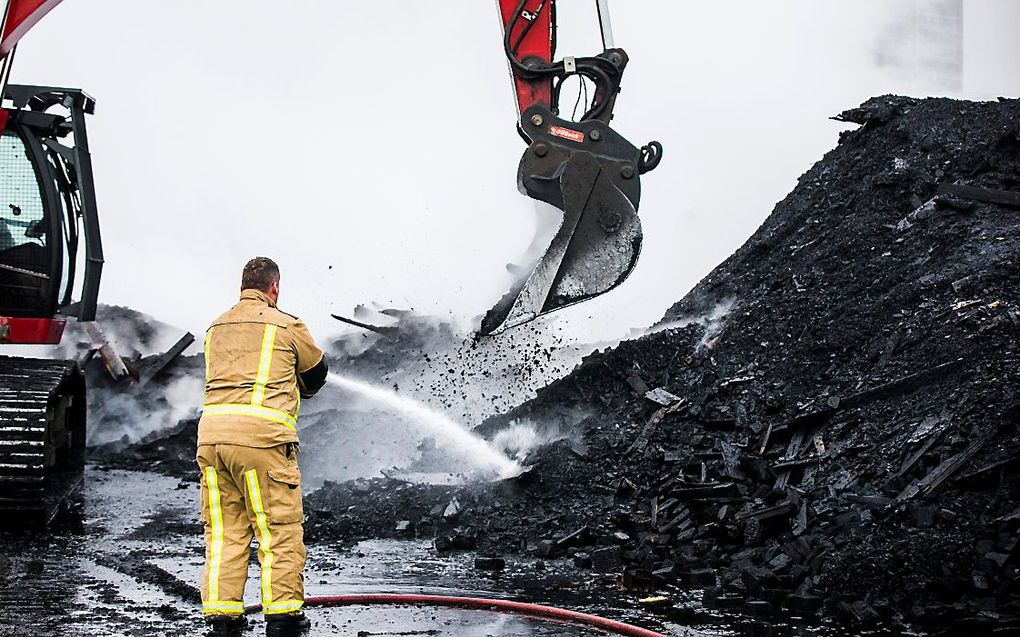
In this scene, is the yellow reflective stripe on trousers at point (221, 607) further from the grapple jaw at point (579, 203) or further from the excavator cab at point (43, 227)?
the excavator cab at point (43, 227)

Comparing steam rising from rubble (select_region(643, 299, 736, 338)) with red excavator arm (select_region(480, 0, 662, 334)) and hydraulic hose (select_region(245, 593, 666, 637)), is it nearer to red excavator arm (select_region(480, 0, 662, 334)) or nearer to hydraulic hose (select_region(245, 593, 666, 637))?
red excavator arm (select_region(480, 0, 662, 334))

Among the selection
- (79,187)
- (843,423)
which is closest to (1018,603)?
(843,423)

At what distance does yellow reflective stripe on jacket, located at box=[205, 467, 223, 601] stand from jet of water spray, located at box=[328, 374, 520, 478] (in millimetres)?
3747

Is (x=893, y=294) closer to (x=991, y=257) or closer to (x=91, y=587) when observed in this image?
(x=991, y=257)

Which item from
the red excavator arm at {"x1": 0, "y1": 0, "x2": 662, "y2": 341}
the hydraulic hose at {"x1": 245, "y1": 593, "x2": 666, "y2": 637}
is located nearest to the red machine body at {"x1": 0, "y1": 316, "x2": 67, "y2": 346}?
the red excavator arm at {"x1": 0, "y1": 0, "x2": 662, "y2": 341}

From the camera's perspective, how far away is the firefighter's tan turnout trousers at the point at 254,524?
4.54 meters

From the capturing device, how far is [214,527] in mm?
4672

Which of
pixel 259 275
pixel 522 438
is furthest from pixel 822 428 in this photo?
pixel 259 275

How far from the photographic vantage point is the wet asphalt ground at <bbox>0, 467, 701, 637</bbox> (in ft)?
16.8

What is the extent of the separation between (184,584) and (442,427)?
483cm

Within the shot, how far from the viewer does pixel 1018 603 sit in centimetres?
502

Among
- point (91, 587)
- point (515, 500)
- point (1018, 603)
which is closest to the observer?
point (1018, 603)

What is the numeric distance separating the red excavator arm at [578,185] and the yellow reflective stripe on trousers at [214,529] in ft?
9.18

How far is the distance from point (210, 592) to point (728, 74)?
15830mm
